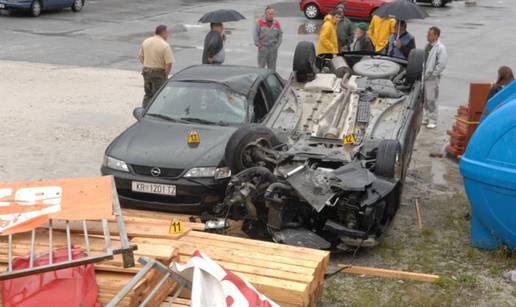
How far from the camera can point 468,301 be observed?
20.8 feet

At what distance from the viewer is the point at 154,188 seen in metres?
7.66

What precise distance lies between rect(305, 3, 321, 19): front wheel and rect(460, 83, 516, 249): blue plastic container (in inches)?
759

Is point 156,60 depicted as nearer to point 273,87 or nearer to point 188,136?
point 273,87

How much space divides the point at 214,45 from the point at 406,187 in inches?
197

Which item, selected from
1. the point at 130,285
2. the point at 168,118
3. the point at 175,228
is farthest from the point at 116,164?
the point at 130,285

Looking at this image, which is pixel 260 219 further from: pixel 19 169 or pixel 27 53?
pixel 27 53

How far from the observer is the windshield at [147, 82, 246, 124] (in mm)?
8906

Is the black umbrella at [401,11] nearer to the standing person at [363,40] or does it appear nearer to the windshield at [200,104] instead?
the standing person at [363,40]

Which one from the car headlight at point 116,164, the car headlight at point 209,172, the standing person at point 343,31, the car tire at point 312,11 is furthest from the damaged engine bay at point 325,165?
the car tire at point 312,11

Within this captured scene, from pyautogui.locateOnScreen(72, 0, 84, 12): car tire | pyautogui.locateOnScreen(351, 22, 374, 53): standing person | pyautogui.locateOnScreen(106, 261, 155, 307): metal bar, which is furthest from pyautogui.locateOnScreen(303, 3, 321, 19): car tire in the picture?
pyautogui.locateOnScreen(106, 261, 155, 307): metal bar

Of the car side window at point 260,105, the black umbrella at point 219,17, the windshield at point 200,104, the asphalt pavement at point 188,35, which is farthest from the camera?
the asphalt pavement at point 188,35

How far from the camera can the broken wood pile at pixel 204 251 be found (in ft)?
17.1

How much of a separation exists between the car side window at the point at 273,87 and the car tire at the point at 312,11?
53.3 ft

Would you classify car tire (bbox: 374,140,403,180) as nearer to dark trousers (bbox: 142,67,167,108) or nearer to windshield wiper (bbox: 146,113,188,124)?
windshield wiper (bbox: 146,113,188,124)
